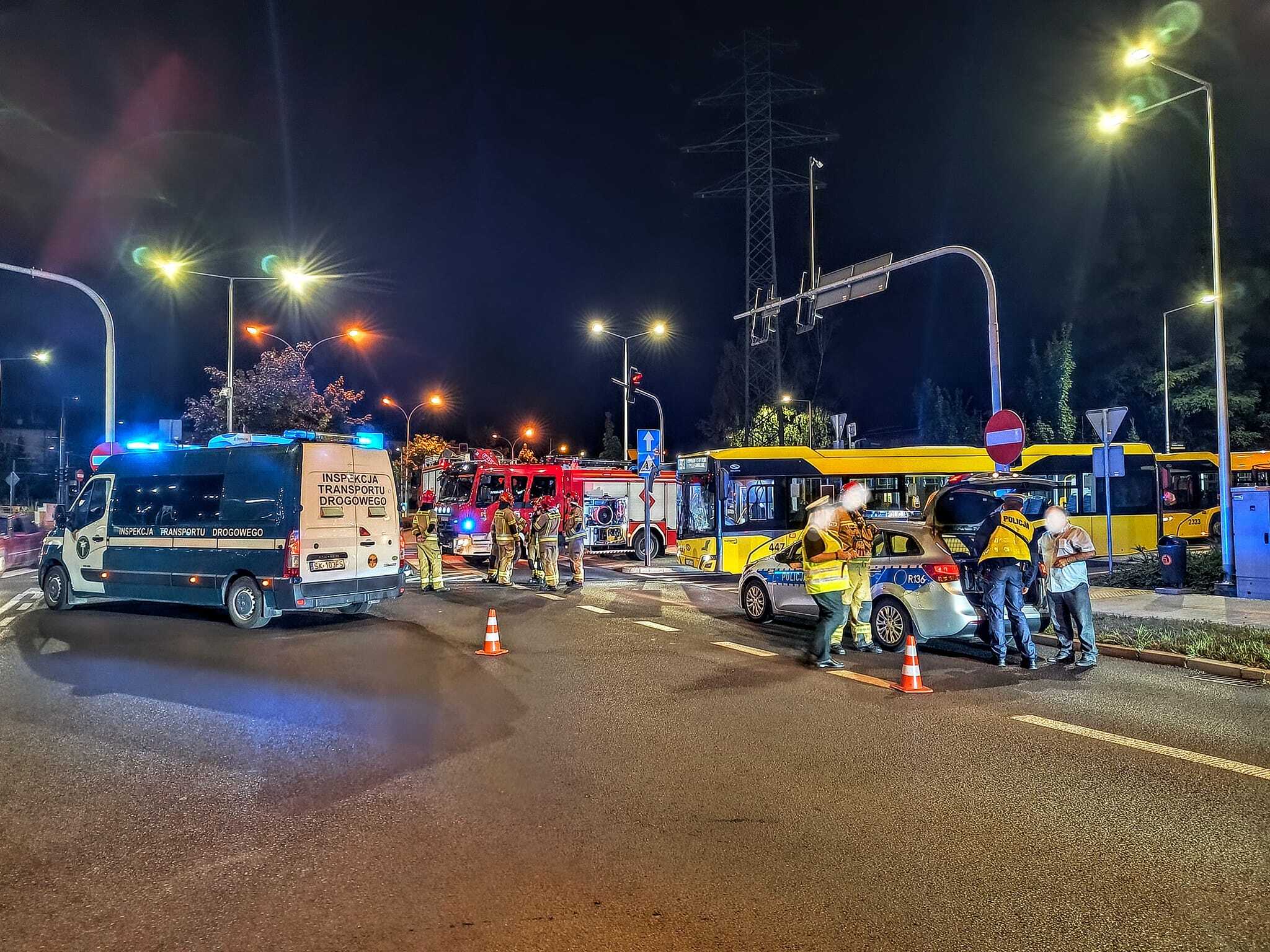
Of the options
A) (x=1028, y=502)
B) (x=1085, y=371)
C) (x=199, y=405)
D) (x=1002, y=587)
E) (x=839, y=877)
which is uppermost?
(x=1085, y=371)

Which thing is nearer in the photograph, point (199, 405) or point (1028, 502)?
point (1028, 502)

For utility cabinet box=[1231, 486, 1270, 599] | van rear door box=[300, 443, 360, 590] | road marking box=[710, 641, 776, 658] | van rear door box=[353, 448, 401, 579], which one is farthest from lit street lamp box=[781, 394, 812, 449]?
van rear door box=[300, 443, 360, 590]

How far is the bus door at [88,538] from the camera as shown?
1295cm

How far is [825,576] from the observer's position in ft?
28.3

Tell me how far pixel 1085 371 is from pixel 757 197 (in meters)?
17.7

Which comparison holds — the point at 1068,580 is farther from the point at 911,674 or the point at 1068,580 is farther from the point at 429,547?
the point at 429,547

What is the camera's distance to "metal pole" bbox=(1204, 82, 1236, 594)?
44.9ft

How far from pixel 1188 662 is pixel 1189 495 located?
19.0 meters

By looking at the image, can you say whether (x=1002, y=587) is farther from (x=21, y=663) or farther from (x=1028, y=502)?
(x=21, y=663)

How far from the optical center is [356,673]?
27.8 feet

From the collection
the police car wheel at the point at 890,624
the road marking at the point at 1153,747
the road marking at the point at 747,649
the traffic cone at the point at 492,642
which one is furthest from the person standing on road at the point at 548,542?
the road marking at the point at 1153,747

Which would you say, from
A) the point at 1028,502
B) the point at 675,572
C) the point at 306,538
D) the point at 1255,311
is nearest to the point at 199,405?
the point at 675,572

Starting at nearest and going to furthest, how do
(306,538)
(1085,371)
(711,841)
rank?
(711,841) < (306,538) < (1085,371)

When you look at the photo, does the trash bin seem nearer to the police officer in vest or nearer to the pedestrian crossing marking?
the police officer in vest
